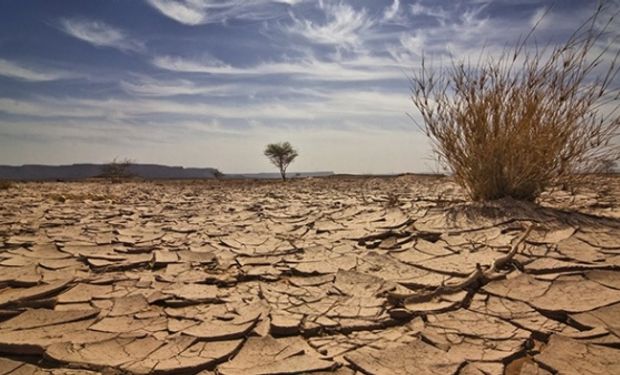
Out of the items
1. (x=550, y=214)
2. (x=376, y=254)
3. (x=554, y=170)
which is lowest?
(x=376, y=254)

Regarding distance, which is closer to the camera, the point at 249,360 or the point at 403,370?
the point at 403,370

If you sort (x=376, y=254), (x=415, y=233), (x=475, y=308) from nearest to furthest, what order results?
(x=475, y=308) → (x=376, y=254) → (x=415, y=233)

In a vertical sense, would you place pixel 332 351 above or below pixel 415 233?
below

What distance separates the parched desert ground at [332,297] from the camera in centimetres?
147

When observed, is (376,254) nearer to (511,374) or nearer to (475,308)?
(475,308)

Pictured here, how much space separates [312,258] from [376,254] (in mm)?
426

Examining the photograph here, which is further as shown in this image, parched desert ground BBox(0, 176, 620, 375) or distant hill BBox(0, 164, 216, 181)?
distant hill BBox(0, 164, 216, 181)

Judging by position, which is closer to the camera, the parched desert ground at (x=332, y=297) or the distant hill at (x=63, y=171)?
the parched desert ground at (x=332, y=297)

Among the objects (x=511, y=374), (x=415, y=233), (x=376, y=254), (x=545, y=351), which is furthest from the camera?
→ (x=415, y=233)

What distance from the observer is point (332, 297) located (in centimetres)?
203

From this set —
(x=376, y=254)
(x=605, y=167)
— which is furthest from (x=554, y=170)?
(x=376, y=254)

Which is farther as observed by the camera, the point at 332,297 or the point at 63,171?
the point at 63,171

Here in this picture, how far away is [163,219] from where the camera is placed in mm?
4324

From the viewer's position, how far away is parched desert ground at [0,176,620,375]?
147 cm
